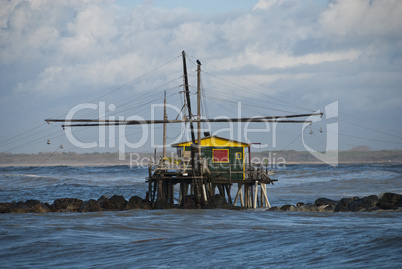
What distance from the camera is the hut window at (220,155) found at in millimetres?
35537

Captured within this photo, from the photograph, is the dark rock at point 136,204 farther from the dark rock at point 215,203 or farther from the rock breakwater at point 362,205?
the rock breakwater at point 362,205

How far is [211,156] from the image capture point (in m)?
35.5

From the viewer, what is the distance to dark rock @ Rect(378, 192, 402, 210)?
3006cm

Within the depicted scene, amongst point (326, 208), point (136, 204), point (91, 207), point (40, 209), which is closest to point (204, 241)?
point (136, 204)

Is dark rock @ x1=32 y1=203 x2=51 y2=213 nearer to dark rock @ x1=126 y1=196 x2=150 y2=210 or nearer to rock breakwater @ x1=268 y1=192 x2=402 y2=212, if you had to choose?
dark rock @ x1=126 y1=196 x2=150 y2=210

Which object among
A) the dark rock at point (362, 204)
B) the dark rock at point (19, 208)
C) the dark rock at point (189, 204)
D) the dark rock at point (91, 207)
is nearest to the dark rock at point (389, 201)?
the dark rock at point (362, 204)

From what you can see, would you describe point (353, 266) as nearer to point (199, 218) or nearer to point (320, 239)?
point (320, 239)

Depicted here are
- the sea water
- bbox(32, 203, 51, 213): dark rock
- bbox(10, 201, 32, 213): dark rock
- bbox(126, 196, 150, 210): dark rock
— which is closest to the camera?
the sea water

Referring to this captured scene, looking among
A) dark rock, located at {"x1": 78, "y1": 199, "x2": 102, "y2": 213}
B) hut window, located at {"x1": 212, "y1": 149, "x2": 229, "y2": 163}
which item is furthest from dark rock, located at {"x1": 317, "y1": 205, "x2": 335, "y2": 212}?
dark rock, located at {"x1": 78, "y1": 199, "x2": 102, "y2": 213}

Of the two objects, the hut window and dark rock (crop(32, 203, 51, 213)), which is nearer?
dark rock (crop(32, 203, 51, 213))

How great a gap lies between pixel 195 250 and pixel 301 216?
39.7 ft

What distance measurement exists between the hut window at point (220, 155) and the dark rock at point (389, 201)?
10.5m

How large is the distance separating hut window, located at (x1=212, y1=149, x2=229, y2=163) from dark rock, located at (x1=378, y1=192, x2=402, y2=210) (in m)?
10.5

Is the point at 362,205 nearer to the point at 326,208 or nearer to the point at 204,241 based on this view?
the point at 326,208
